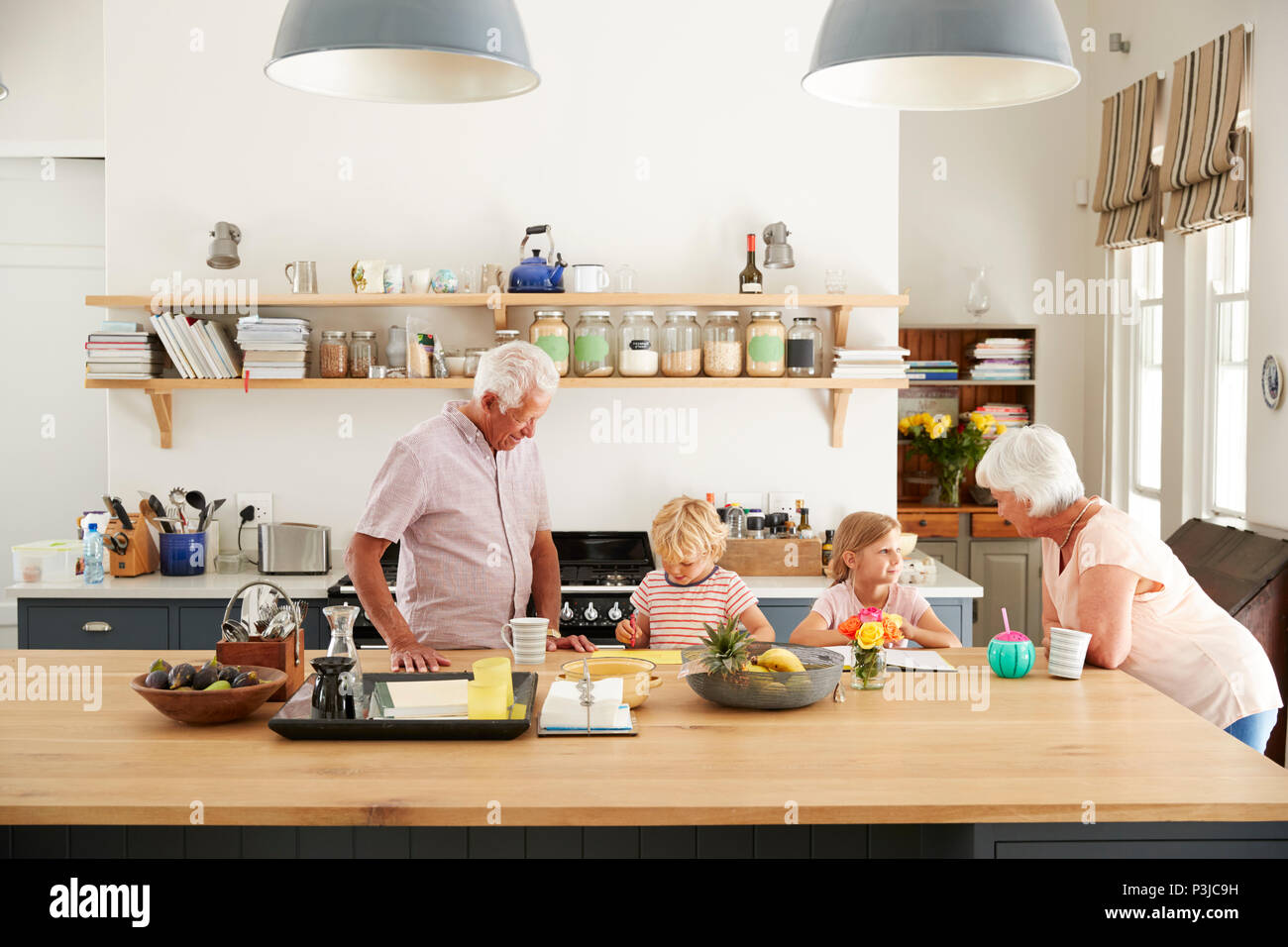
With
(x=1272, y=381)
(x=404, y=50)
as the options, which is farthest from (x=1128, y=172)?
(x=404, y=50)

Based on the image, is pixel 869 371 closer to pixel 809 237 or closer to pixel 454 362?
pixel 809 237

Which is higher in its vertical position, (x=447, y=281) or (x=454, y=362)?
(x=447, y=281)

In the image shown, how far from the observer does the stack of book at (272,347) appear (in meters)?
4.13

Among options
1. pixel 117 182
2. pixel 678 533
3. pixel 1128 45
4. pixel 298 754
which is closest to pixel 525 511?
pixel 678 533

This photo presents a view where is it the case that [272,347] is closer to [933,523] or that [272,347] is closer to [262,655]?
[262,655]

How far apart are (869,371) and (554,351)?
1169mm

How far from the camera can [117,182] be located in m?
4.32

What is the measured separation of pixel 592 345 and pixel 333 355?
0.97 meters

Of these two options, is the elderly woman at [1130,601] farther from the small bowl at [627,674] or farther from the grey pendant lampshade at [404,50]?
the grey pendant lampshade at [404,50]

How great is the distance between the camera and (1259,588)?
4.05m

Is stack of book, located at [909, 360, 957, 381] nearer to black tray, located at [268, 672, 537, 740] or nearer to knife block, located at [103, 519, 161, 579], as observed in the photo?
knife block, located at [103, 519, 161, 579]

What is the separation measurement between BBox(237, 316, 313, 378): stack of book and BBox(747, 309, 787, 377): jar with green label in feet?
5.43

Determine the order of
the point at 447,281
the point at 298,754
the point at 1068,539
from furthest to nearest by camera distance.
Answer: the point at 447,281
the point at 1068,539
the point at 298,754

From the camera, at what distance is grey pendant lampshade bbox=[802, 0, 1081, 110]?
6.27 ft
